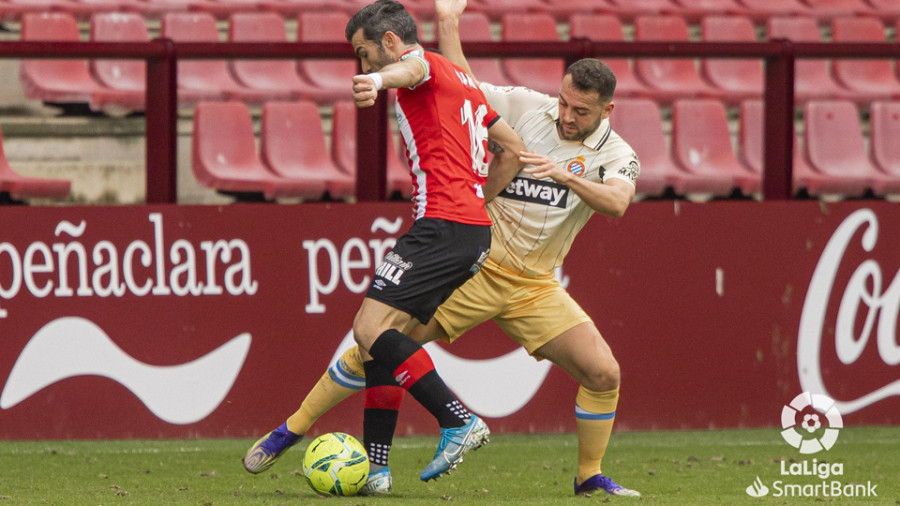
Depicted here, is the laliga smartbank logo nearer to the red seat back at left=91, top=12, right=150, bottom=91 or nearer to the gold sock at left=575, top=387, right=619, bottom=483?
the gold sock at left=575, top=387, right=619, bottom=483

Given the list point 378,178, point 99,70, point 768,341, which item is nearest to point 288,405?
point 378,178

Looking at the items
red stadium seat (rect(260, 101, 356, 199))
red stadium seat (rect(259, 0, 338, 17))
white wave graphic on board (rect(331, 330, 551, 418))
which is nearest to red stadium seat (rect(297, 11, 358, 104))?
red stadium seat (rect(259, 0, 338, 17))

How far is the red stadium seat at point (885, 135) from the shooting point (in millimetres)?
8438

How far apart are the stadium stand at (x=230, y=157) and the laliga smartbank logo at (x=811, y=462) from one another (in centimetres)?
307

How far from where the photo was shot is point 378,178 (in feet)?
21.7

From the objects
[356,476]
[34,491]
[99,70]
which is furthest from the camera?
[99,70]

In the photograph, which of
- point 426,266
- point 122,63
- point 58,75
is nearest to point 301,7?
point 122,63

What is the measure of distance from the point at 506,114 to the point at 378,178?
152 centimetres

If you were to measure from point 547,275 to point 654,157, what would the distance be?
3.28 metres

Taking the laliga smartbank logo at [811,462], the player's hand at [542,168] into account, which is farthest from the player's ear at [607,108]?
the laliga smartbank logo at [811,462]

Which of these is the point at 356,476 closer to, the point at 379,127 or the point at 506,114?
the point at 506,114

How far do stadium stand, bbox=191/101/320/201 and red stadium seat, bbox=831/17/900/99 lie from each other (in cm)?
529

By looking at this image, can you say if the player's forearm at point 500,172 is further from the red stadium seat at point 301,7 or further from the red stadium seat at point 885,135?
the red stadium seat at point 301,7

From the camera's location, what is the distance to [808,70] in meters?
11.0
